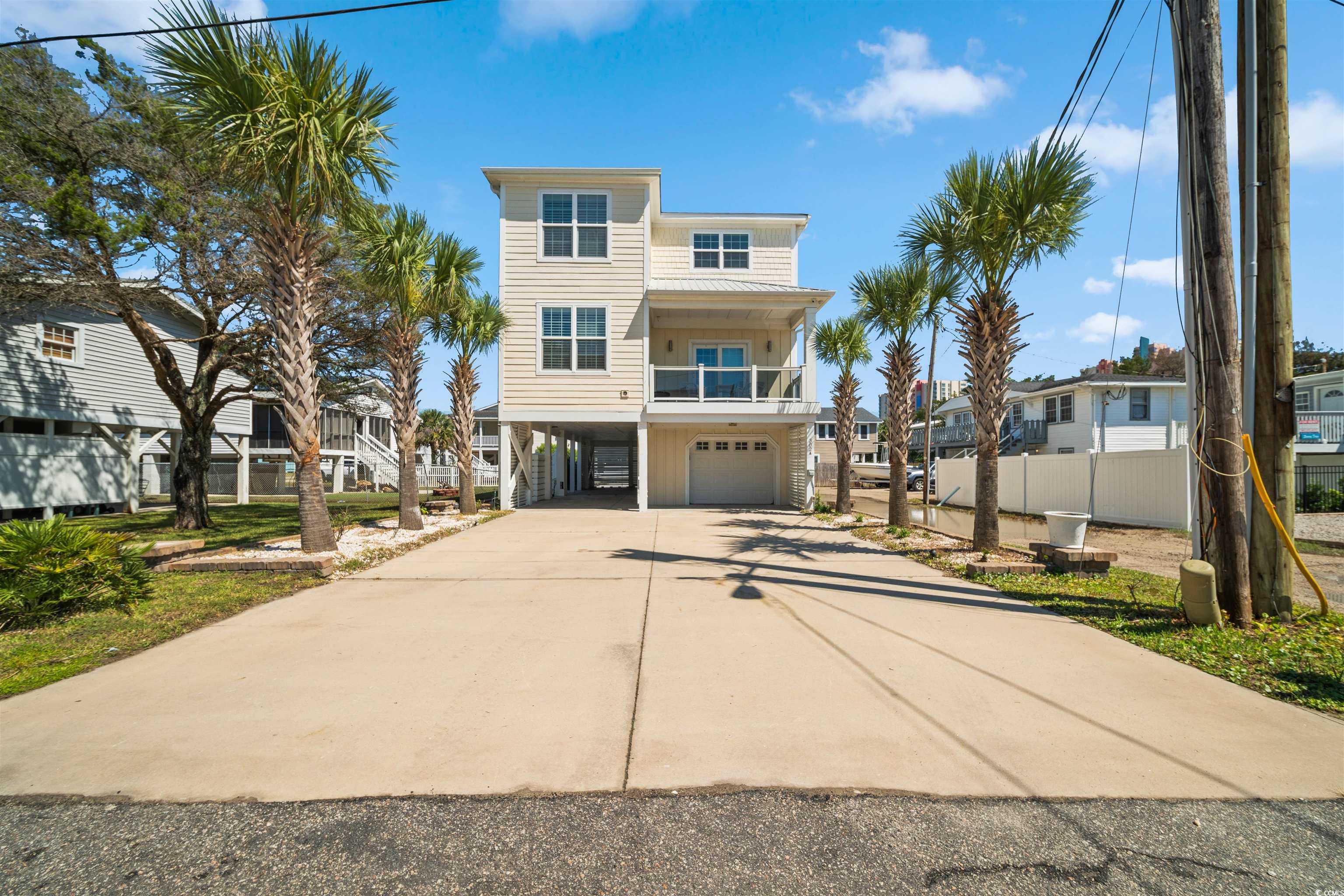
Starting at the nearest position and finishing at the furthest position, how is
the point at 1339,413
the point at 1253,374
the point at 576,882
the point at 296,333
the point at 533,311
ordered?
the point at 576,882 < the point at 1253,374 < the point at 296,333 < the point at 533,311 < the point at 1339,413

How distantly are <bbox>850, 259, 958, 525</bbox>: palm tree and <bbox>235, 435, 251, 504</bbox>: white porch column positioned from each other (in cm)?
2362

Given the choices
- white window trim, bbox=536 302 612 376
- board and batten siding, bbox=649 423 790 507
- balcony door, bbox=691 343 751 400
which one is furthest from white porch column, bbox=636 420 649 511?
board and batten siding, bbox=649 423 790 507

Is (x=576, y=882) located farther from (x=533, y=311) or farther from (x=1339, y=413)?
(x=1339, y=413)

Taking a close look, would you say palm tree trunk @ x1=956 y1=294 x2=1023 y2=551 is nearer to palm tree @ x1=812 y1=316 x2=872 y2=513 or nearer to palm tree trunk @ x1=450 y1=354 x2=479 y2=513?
palm tree @ x1=812 y1=316 x2=872 y2=513

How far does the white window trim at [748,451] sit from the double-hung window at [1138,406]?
63.7 feet

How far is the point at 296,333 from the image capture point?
8883 millimetres

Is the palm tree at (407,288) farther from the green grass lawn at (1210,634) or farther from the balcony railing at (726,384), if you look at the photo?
the green grass lawn at (1210,634)

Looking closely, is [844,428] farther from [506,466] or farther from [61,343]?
[61,343]

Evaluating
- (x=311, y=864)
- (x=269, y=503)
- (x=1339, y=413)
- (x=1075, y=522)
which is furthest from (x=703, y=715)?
(x=1339, y=413)

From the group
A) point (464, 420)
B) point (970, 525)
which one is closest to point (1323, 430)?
point (970, 525)

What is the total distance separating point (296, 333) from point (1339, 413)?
31247mm

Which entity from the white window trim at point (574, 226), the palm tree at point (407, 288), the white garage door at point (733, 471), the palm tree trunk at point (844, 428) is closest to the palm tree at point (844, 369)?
the palm tree trunk at point (844, 428)

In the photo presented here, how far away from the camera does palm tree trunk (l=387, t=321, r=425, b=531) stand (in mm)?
12578

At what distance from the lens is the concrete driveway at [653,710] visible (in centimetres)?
305
